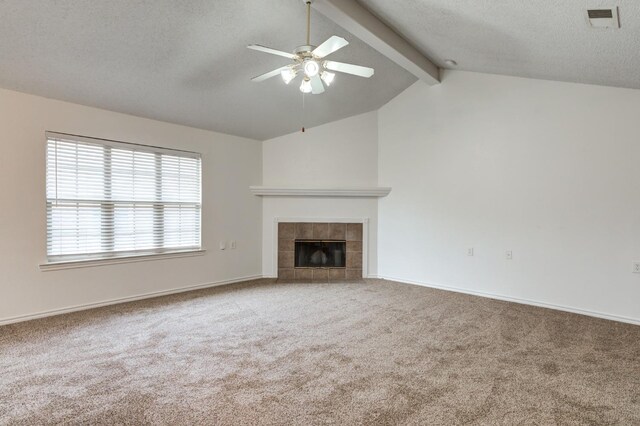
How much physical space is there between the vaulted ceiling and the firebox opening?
2.49m

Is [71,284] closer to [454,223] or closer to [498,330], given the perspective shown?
[498,330]

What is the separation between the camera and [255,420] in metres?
1.96

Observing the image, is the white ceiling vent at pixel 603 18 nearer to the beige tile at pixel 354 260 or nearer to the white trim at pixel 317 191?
the white trim at pixel 317 191

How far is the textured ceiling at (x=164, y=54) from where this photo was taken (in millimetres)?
2668

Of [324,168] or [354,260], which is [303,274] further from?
[324,168]

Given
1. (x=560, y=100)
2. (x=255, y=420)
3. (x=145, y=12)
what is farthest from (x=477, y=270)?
(x=145, y=12)

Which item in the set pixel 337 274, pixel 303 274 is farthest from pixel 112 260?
pixel 337 274

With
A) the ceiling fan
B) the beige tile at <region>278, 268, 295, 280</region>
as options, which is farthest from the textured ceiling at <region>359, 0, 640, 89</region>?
the beige tile at <region>278, 268, 295, 280</region>

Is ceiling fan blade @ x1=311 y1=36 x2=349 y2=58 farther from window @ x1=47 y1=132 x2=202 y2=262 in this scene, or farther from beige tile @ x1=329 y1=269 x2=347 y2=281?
beige tile @ x1=329 y1=269 x2=347 y2=281

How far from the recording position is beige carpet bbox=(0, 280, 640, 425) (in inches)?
80.5

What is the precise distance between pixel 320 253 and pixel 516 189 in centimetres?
308

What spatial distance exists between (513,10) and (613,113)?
6.49 feet

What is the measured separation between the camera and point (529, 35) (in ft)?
10.1

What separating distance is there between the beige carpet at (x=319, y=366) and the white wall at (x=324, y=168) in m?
2.04
